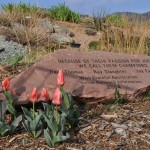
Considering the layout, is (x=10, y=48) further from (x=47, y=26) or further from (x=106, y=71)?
(x=106, y=71)

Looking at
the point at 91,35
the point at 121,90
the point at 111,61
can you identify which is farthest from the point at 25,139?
the point at 91,35

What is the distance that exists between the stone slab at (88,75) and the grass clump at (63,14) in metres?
12.9

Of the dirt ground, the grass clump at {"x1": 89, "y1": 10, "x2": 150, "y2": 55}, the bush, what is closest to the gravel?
the grass clump at {"x1": 89, "y1": 10, "x2": 150, "y2": 55}

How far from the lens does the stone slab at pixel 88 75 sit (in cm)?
473

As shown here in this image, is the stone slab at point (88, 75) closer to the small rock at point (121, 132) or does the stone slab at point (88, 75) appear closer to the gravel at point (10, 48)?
the small rock at point (121, 132)

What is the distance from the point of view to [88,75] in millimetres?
5035

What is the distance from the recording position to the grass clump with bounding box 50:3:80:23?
18359 millimetres

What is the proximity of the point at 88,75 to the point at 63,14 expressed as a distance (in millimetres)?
13506

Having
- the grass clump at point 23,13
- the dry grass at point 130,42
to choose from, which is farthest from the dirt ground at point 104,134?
the grass clump at point 23,13

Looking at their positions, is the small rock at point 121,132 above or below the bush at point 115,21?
below

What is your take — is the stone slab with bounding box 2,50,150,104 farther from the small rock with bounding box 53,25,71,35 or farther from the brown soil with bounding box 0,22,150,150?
the small rock with bounding box 53,25,71,35

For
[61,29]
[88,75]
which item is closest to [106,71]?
[88,75]

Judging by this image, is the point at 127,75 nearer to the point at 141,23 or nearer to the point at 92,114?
the point at 92,114

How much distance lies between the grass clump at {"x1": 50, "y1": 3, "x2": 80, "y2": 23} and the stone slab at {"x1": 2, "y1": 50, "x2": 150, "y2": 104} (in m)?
12.9
